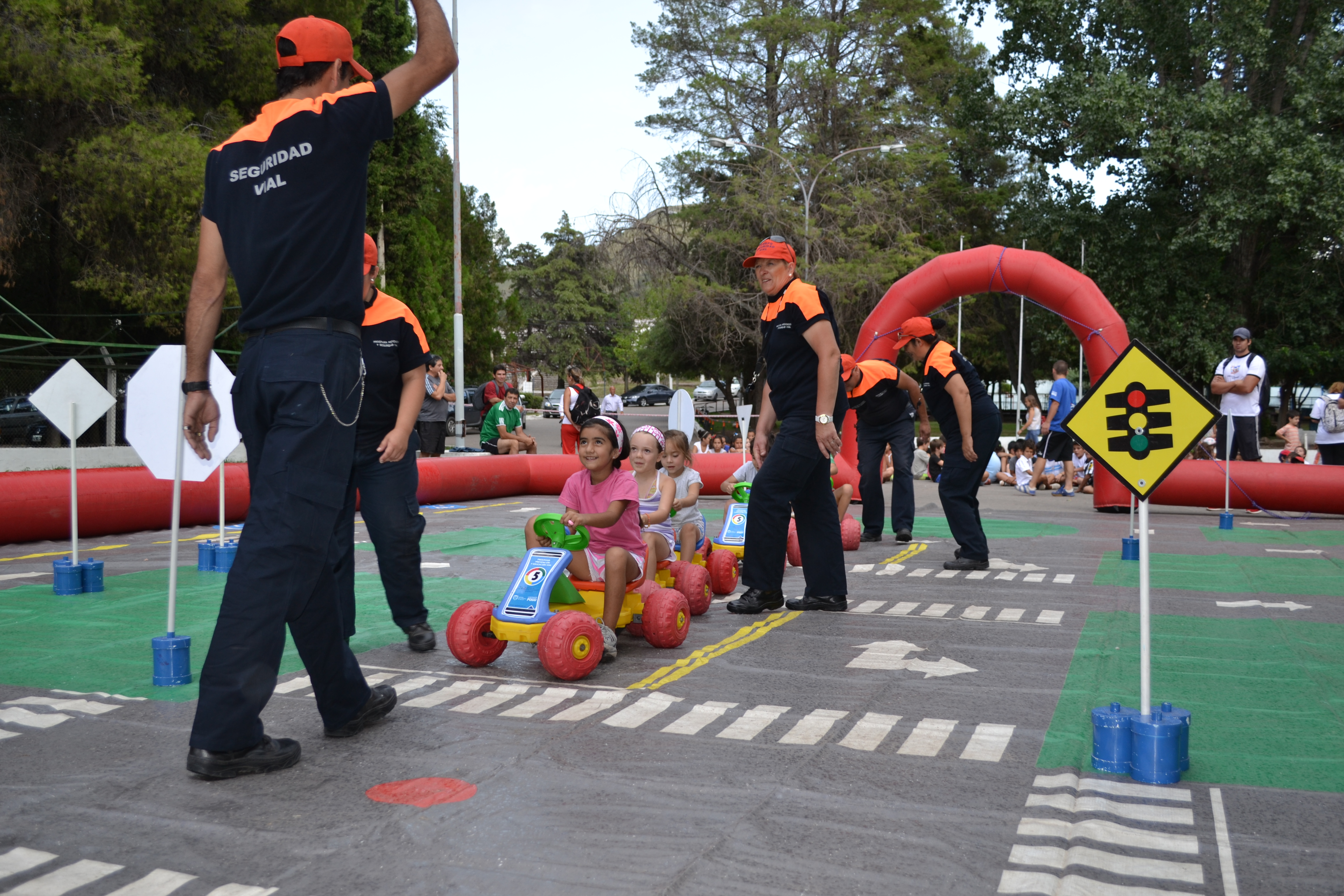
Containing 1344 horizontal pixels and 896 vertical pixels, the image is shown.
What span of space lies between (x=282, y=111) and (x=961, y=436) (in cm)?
659

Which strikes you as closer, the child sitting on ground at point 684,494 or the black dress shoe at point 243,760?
the black dress shoe at point 243,760

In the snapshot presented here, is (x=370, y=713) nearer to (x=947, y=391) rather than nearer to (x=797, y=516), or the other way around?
(x=797, y=516)

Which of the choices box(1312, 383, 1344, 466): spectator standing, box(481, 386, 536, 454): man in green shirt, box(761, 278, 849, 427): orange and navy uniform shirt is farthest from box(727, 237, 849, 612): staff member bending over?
box(481, 386, 536, 454): man in green shirt

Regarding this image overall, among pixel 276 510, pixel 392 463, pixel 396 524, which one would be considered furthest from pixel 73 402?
pixel 276 510

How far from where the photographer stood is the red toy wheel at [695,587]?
662 centimetres

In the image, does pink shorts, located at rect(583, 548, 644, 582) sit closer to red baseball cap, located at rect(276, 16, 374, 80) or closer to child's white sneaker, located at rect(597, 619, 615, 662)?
child's white sneaker, located at rect(597, 619, 615, 662)

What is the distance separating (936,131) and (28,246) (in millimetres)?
28939

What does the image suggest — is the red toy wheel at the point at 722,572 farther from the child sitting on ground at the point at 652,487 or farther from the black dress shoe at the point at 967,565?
the black dress shoe at the point at 967,565

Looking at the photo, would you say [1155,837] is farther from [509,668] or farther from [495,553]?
[495,553]

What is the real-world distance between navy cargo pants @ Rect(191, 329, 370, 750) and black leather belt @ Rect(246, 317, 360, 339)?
17mm

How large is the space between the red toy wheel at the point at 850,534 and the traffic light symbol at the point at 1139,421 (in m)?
6.00

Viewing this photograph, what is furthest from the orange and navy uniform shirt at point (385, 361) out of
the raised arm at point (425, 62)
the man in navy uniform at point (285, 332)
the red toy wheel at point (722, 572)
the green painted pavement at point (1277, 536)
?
the green painted pavement at point (1277, 536)

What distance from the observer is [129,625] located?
6.32m

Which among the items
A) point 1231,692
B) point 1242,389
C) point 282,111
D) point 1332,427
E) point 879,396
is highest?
point 282,111
